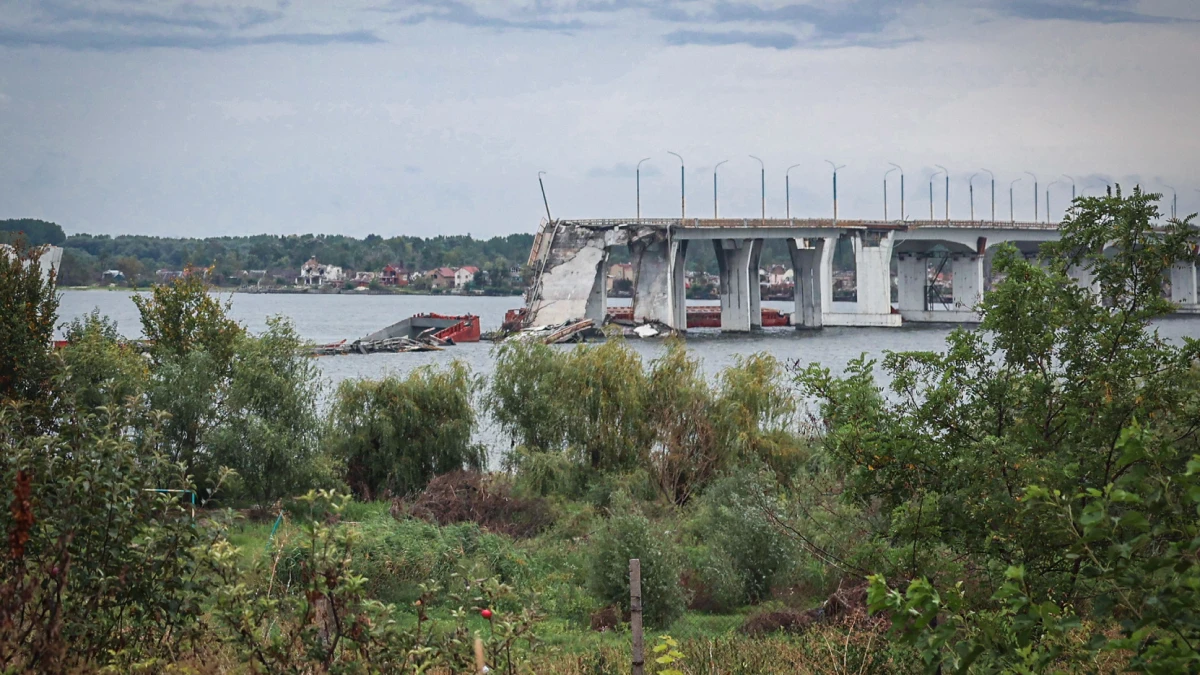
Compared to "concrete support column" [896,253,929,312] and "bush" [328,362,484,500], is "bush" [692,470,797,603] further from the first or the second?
"concrete support column" [896,253,929,312]

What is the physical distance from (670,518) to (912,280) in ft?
280

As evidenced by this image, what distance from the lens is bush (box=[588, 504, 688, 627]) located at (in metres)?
18.6

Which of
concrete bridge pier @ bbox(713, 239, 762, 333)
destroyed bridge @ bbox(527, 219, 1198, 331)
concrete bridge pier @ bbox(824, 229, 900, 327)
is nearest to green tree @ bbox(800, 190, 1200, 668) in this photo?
destroyed bridge @ bbox(527, 219, 1198, 331)

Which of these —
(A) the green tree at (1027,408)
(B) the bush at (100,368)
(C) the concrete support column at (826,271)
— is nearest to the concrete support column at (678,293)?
(C) the concrete support column at (826,271)

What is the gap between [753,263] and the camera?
97.9 meters

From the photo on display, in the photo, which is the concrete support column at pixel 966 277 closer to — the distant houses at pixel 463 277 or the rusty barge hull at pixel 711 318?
the rusty barge hull at pixel 711 318

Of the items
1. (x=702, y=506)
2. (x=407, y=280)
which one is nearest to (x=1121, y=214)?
(x=702, y=506)

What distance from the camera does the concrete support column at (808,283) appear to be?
95250mm

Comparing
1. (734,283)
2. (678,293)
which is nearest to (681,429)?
(678,293)

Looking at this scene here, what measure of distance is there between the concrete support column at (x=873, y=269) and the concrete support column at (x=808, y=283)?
11.0 ft

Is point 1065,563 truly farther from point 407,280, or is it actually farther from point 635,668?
point 407,280

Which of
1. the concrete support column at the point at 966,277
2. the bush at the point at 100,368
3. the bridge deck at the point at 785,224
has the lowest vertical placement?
the bush at the point at 100,368

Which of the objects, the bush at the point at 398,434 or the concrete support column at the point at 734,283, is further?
the concrete support column at the point at 734,283

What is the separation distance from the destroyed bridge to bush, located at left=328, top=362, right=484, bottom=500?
157ft
